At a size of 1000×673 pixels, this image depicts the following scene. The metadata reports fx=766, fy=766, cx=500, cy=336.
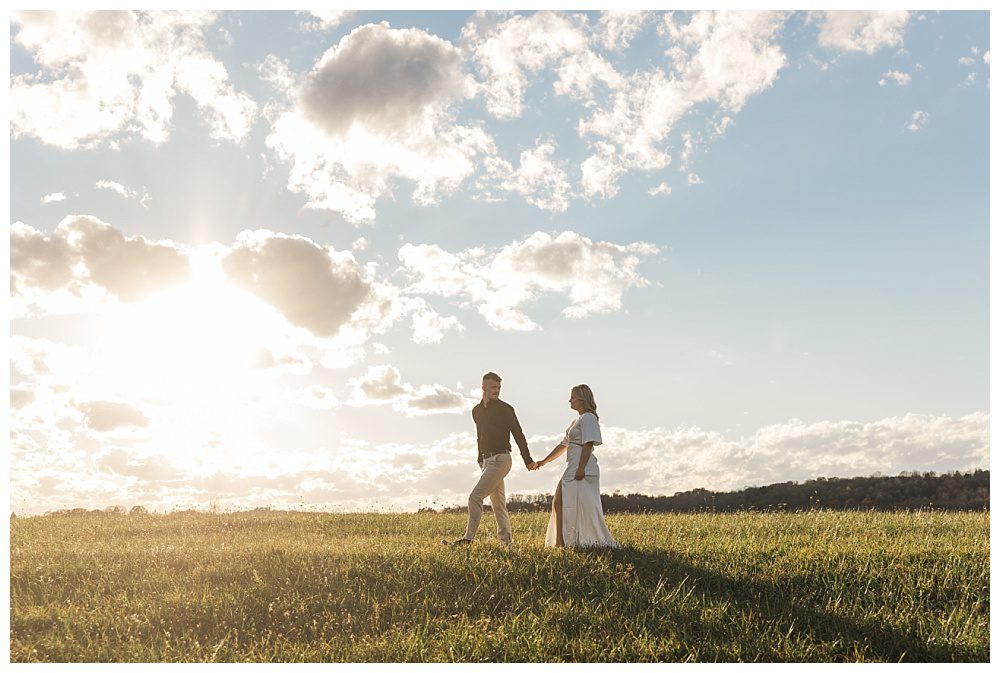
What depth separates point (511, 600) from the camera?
979cm

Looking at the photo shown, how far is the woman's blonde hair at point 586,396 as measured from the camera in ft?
41.0

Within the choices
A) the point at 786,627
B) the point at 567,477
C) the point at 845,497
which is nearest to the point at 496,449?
the point at 567,477

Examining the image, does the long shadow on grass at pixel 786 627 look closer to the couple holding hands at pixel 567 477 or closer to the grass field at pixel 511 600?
the grass field at pixel 511 600

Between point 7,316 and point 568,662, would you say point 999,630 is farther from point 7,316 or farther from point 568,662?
point 7,316

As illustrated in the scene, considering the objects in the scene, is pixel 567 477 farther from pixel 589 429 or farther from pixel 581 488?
pixel 589 429

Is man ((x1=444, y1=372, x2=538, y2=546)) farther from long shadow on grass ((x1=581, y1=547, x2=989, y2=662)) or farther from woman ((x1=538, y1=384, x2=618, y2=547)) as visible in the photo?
long shadow on grass ((x1=581, y1=547, x2=989, y2=662))

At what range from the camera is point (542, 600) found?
9602 millimetres

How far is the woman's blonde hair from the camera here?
12.5 m

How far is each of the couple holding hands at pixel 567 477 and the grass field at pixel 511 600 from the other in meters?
0.59

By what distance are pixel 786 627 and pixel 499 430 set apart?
19.7ft

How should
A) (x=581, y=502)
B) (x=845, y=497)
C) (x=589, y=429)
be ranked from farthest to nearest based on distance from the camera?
(x=845, y=497)
(x=581, y=502)
(x=589, y=429)

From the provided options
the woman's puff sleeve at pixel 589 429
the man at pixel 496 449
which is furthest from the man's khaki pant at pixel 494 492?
the woman's puff sleeve at pixel 589 429
